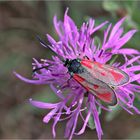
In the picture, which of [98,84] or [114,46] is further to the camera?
[114,46]

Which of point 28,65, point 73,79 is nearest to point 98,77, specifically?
point 73,79

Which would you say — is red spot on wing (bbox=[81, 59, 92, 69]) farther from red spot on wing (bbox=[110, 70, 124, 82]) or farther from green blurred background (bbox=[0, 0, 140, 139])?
green blurred background (bbox=[0, 0, 140, 139])

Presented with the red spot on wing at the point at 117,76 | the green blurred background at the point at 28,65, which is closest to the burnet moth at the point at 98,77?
the red spot on wing at the point at 117,76

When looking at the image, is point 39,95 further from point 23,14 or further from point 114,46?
point 114,46

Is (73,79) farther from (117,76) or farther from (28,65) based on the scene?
(28,65)

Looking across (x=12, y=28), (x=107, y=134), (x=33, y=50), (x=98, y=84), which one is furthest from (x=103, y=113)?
(x=98, y=84)

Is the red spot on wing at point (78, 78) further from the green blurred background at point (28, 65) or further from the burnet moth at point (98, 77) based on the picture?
the green blurred background at point (28, 65)
